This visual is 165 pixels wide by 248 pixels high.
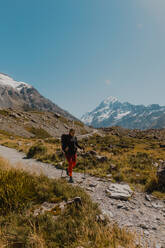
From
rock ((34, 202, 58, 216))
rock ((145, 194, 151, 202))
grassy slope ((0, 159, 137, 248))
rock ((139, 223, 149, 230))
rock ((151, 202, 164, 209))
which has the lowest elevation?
rock ((151, 202, 164, 209))

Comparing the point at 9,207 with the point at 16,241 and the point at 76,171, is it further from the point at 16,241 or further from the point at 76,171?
the point at 76,171

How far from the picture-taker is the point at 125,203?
5793 mm

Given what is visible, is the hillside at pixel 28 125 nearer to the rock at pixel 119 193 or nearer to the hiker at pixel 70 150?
the hiker at pixel 70 150

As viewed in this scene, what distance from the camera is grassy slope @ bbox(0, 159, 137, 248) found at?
3039 millimetres

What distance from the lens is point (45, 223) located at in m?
3.68

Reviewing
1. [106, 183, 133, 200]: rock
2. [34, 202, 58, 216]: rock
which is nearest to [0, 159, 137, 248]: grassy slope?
[34, 202, 58, 216]: rock

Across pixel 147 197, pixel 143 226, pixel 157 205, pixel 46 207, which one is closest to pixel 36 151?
pixel 46 207

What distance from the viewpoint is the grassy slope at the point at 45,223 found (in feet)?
9.97

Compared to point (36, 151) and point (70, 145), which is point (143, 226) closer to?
point (70, 145)

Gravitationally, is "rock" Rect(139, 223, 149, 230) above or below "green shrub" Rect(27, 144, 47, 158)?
below

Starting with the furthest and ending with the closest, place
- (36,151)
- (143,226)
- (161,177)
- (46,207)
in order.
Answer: (36,151) < (161,177) < (46,207) < (143,226)

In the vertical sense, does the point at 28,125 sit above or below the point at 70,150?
above

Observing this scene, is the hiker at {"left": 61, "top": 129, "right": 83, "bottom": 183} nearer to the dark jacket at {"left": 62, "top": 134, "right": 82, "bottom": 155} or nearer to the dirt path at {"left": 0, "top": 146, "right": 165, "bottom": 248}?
the dark jacket at {"left": 62, "top": 134, "right": 82, "bottom": 155}

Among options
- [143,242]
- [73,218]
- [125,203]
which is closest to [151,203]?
[125,203]
